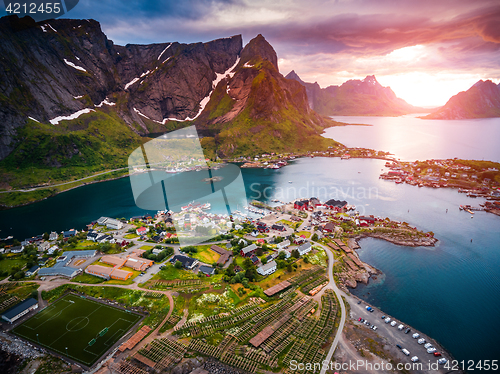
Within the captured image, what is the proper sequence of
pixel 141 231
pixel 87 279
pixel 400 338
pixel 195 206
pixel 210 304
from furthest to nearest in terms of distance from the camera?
Answer: 1. pixel 195 206
2. pixel 141 231
3. pixel 87 279
4. pixel 210 304
5. pixel 400 338

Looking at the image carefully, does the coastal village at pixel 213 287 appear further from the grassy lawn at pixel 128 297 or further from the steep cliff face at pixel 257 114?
the steep cliff face at pixel 257 114

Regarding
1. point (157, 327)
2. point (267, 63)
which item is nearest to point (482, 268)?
point (157, 327)

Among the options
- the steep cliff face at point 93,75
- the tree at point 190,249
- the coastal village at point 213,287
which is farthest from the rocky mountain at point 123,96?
the tree at point 190,249

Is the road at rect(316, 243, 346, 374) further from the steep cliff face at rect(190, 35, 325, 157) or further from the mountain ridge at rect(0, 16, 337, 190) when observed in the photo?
the steep cliff face at rect(190, 35, 325, 157)

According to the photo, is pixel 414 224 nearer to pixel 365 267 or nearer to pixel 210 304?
pixel 365 267

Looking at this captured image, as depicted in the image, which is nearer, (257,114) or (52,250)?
(52,250)

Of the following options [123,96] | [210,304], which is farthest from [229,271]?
[123,96]

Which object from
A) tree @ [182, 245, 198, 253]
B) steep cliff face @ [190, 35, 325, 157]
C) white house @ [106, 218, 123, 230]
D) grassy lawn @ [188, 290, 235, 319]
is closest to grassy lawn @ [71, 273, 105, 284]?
tree @ [182, 245, 198, 253]
